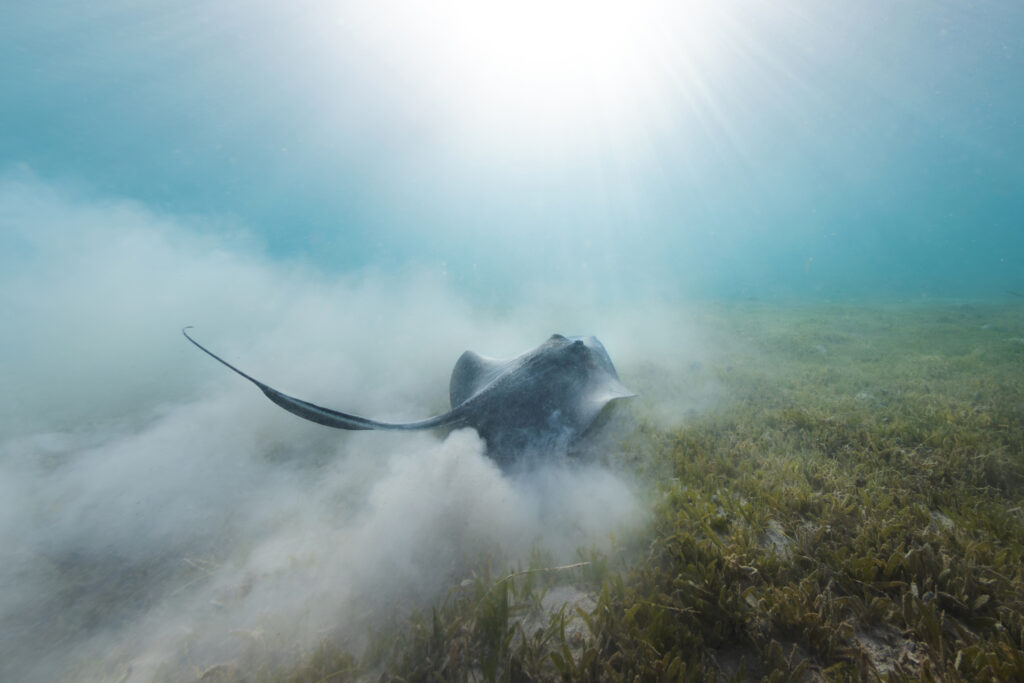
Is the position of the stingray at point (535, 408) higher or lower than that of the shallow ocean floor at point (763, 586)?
higher

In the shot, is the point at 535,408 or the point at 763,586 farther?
the point at 535,408

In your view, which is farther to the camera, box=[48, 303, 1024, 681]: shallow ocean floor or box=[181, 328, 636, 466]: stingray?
box=[181, 328, 636, 466]: stingray

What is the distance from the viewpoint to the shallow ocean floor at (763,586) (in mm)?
1697

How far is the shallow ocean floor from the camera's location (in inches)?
66.8

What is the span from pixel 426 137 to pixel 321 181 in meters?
45.4

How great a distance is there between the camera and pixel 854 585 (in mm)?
2014

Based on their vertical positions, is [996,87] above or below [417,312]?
above

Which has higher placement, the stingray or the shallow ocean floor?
the stingray

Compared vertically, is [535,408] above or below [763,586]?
above

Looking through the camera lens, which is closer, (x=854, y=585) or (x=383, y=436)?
(x=854, y=585)

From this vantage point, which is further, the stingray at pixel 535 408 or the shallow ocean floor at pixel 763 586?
the stingray at pixel 535 408

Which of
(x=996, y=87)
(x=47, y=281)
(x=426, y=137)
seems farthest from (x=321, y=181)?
(x=996, y=87)

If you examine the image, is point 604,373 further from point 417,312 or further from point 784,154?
point 784,154

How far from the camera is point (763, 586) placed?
203 centimetres
